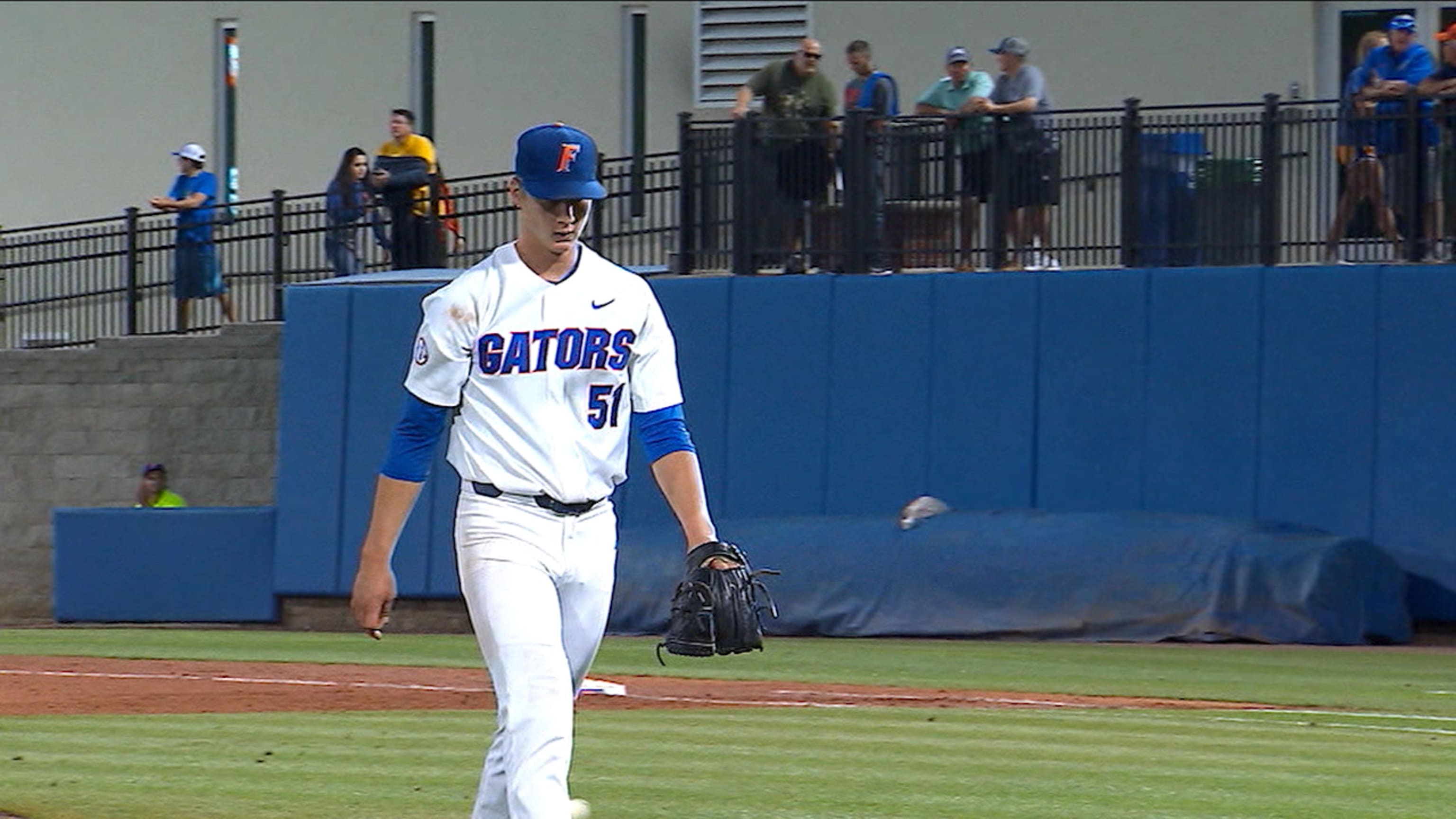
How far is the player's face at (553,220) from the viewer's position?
5.63m

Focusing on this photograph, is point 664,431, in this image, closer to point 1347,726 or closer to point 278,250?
point 1347,726

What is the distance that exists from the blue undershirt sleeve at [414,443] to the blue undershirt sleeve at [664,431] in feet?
1.67

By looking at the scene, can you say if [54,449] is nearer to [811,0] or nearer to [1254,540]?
[811,0]

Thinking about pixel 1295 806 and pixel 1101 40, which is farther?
pixel 1101 40

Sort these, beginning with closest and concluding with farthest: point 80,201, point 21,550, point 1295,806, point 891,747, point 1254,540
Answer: point 1295,806
point 891,747
point 1254,540
point 21,550
point 80,201

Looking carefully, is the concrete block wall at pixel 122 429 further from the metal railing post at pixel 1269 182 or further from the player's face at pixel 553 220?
the player's face at pixel 553 220

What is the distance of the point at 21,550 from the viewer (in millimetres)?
21000

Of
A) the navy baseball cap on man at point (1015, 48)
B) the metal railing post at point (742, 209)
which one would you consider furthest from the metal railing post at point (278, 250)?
the navy baseball cap on man at point (1015, 48)

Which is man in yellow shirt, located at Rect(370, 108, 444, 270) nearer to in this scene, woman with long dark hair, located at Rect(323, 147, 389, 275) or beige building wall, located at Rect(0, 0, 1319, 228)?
woman with long dark hair, located at Rect(323, 147, 389, 275)

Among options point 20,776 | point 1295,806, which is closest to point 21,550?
point 20,776

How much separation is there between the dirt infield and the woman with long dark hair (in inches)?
265

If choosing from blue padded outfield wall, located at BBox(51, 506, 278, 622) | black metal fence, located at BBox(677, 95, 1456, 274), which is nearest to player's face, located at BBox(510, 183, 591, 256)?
black metal fence, located at BBox(677, 95, 1456, 274)

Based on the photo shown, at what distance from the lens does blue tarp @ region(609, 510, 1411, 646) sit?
51.1ft

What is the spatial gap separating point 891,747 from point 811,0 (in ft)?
47.5
